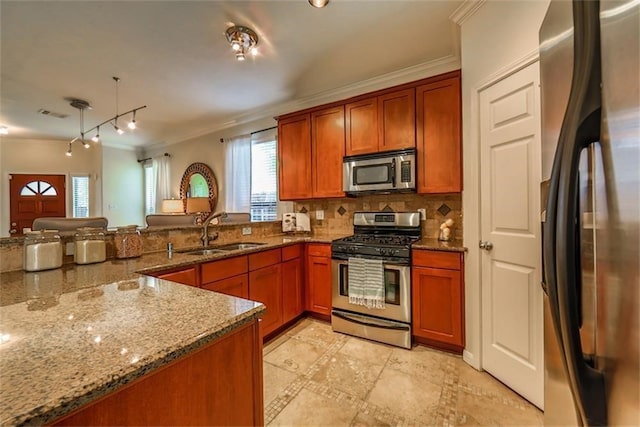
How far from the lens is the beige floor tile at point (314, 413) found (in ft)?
4.95

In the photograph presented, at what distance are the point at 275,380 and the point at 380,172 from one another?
200 cm

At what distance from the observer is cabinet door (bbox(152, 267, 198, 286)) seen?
1.64 m

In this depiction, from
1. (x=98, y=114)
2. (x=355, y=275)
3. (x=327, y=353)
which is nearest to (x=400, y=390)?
(x=327, y=353)

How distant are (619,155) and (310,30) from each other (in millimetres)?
2326

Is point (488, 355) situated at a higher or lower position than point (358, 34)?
lower

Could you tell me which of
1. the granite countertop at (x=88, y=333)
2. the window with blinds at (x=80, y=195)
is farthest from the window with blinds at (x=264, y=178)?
the window with blinds at (x=80, y=195)

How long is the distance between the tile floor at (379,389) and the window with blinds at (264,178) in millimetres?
2240

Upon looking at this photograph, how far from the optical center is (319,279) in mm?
2824

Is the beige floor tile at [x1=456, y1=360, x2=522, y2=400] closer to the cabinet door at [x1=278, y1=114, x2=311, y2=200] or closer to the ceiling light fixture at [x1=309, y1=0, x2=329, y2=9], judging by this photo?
the cabinet door at [x1=278, y1=114, x2=311, y2=200]

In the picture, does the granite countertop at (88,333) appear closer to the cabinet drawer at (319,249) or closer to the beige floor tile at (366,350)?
the beige floor tile at (366,350)

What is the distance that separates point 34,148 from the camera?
219 inches

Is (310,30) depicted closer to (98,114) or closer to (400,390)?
(400,390)

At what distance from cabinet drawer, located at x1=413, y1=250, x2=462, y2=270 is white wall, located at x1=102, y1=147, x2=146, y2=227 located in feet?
21.6

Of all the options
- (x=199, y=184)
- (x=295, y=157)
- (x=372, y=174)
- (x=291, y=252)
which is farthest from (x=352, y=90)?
(x=199, y=184)
